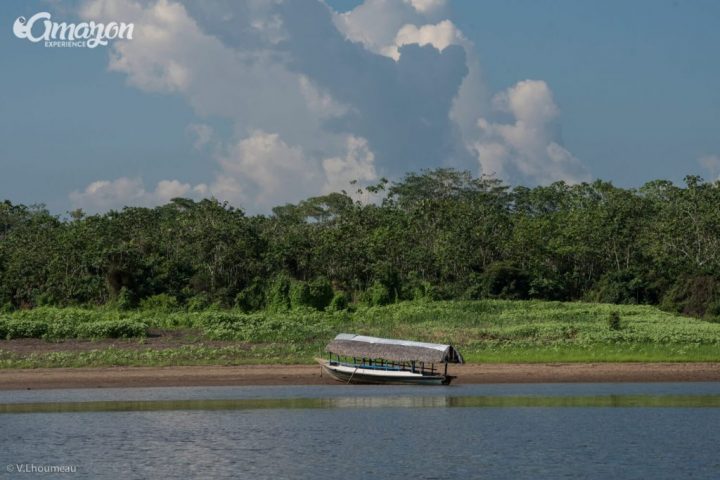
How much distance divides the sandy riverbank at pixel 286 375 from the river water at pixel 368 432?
0.91 m

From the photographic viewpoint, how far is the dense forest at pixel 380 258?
76.1m

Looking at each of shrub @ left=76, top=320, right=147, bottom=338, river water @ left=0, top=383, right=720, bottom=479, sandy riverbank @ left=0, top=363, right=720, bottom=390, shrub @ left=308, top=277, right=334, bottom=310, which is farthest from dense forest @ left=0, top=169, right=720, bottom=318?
river water @ left=0, top=383, right=720, bottom=479

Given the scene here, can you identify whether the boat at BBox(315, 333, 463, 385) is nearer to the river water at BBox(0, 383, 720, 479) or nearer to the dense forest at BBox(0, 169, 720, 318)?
the river water at BBox(0, 383, 720, 479)

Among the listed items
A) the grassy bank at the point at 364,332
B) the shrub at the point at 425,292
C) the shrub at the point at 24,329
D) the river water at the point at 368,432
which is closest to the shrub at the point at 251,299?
the grassy bank at the point at 364,332

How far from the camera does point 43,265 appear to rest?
81750 mm

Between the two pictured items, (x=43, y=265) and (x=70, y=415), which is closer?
(x=70, y=415)

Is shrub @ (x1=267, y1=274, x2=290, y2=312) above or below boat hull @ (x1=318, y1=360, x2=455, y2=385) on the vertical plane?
Answer: above

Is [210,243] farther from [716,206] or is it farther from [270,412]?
[270,412]

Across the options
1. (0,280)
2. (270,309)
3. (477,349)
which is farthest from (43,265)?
(477,349)

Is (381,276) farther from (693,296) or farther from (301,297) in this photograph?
(693,296)

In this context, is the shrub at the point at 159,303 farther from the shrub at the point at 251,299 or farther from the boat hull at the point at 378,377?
the boat hull at the point at 378,377

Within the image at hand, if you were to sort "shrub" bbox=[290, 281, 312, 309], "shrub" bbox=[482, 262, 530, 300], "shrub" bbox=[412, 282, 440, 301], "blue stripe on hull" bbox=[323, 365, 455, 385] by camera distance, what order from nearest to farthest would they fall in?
"blue stripe on hull" bbox=[323, 365, 455, 385] < "shrub" bbox=[290, 281, 312, 309] < "shrub" bbox=[412, 282, 440, 301] < "shrub" bbox=[482, 262, 530, 300]

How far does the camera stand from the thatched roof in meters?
39.5

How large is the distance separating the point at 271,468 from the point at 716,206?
63.1m
